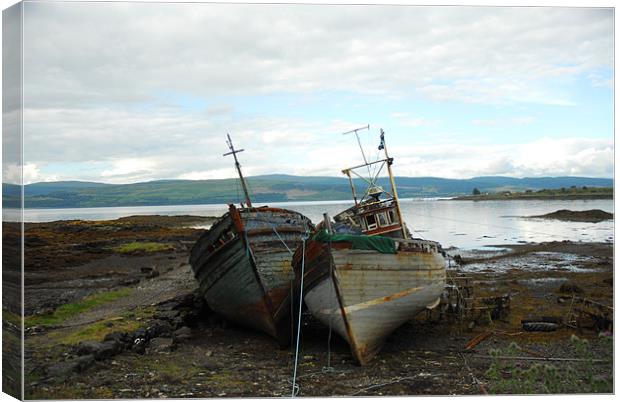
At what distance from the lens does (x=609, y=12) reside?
36.4ft

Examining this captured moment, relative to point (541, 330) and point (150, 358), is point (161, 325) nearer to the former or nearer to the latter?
point (150, 358)

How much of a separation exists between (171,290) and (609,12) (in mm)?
18312

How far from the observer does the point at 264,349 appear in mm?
14320

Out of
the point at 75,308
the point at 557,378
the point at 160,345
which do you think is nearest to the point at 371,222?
the point at 557,378

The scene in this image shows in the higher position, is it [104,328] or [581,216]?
[581,216]

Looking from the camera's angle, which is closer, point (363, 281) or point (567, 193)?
point (363, 281)

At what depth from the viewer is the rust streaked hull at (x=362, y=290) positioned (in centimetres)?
1241

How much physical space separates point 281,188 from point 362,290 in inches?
758

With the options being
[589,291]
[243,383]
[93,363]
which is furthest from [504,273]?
[93,363]

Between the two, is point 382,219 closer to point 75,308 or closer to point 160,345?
point 160,345

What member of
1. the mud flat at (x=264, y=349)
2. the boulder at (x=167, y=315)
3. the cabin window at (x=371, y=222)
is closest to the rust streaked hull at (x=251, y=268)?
the mud flat at (x=264, y=349)

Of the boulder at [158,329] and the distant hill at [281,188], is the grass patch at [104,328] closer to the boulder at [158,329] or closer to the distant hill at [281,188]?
the boulder at [158,329]

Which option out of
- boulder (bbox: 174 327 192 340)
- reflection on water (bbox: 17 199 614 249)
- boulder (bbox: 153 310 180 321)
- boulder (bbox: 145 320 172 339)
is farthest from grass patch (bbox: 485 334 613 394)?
reflection on water (bbox: 17 199 614 249)

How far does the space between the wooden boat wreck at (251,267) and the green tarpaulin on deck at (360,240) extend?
114 inches
